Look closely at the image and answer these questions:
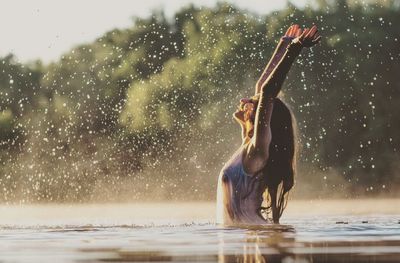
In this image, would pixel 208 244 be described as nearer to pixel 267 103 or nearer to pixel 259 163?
pixel 267 103

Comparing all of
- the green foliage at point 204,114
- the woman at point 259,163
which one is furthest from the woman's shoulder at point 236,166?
the green foliage at point 204,114

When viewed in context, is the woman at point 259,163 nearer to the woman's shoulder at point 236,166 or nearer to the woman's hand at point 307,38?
the woman's shoulder at point 236,166

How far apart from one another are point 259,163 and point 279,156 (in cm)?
19

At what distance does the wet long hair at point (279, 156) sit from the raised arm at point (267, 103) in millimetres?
91

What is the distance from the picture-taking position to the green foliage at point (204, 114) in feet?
179

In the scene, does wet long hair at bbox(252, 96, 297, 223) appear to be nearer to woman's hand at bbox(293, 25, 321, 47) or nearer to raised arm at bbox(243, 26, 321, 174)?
raised arm at bbox(243, 26, 321, 174)

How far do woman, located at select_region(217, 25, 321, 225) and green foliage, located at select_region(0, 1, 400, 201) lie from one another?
40.2 m

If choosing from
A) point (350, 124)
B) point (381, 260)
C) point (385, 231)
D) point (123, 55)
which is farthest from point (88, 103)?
point (381, 260)

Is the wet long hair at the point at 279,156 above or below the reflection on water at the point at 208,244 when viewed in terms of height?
above

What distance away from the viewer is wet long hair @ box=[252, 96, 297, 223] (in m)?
11.6

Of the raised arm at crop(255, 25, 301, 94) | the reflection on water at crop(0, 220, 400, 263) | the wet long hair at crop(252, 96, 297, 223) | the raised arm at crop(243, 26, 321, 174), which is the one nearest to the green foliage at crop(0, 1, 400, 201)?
the reflection on water at crop(0, 220, 400, 263)

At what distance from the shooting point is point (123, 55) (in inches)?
2458

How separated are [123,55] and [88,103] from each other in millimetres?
2892

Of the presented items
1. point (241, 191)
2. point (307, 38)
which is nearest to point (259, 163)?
point (241, 191)
